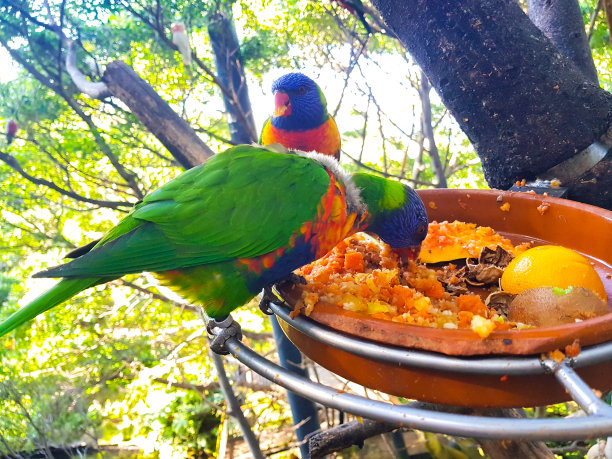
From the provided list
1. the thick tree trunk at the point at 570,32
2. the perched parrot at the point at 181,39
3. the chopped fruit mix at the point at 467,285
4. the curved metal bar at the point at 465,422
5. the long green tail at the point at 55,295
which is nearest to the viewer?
the curved metal bar at the point at 465,422

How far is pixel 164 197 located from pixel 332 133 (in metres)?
1.51

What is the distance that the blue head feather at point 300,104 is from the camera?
226 cm

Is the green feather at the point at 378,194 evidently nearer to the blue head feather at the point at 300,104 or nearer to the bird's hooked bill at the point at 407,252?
the bird's hooked bill at the point at 407,252

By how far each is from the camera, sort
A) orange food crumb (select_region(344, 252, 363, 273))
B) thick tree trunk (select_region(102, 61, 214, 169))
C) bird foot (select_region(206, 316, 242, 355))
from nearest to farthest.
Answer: bird foot (select_region(206, 316, 242, 355)), orange food crumb (select_region(344, 252, 363, 273)), thick tree trunk (select_region(102, 61, 214, 169))

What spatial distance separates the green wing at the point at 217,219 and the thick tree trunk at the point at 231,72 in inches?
67.9

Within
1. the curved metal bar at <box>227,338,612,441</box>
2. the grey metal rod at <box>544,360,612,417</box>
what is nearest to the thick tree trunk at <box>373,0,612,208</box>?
the grey metal rod at <box>544,360,612,417</box>

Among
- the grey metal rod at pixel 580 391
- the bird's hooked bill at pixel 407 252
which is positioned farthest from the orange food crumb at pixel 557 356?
the bird's hooked bill at pixel 407 252

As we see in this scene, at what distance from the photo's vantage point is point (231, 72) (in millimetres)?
3035

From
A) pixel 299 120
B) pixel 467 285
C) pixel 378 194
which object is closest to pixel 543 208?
pixel 467 285

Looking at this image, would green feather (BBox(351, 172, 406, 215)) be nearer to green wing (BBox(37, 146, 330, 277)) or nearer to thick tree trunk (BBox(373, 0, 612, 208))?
green wing (BBox(37, 146, 330, 277))

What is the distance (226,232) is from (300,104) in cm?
151

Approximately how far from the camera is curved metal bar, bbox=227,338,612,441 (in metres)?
0.43

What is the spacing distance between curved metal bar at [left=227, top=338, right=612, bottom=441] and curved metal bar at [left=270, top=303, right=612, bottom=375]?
9 centimetres

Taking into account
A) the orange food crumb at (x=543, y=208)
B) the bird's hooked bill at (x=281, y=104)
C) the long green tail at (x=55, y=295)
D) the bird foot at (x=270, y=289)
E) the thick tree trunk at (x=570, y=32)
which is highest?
the bird's hooked bill at (x=281, y=104)
